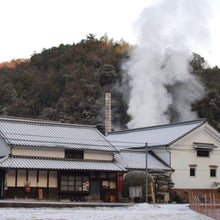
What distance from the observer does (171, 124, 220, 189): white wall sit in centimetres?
4288

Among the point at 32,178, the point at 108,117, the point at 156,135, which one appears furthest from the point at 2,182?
the point at 108,117

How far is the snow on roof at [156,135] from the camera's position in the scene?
44.9 meters

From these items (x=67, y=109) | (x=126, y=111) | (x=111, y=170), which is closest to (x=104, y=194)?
(x=111, y=170)

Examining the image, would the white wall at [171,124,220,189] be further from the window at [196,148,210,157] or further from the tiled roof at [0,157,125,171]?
the tiled roof at [0,157,125,171]

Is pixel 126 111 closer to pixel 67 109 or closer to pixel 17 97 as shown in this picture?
pixel 67 109

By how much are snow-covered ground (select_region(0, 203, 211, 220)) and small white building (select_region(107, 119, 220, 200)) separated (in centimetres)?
1278

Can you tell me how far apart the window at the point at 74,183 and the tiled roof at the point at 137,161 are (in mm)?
4328

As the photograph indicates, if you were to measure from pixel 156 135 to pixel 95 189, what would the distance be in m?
12.4

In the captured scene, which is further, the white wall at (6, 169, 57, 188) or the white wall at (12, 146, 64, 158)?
the white wall at (12, 146, 64, 158)

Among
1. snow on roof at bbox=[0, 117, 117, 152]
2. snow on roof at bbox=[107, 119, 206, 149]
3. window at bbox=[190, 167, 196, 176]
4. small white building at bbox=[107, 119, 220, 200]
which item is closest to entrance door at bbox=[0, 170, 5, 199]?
snow on roof at bbox=[0, 117, 117, 152]

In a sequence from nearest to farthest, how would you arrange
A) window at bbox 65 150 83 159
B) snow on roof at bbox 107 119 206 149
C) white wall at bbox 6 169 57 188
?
1. white wall at bbox 6 169 57 188
2. window at bbox 65 150 83 159
3. snow on roof at bbox 107 119 206 149

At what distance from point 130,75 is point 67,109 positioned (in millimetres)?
14640

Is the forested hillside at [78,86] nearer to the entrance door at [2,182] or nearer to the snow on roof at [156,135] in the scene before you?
the snow on roof at [156,135]

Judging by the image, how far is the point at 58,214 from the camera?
982 inches
